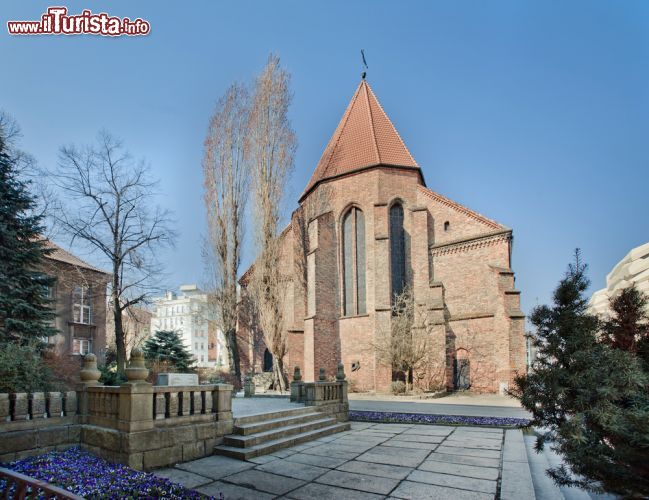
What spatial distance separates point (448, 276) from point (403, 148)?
8291 millimetres

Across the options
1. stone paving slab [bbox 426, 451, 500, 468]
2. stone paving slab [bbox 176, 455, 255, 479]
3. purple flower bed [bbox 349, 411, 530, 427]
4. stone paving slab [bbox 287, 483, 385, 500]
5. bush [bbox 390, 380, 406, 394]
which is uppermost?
stone paving slab [bbox 287, 483, 385, 500]

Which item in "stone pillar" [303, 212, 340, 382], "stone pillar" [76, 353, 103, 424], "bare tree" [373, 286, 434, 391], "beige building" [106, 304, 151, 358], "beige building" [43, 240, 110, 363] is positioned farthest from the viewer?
"beige building" [43, 240, 110, 363]

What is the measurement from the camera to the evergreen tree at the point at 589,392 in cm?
362

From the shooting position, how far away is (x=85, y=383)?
23.6 feet

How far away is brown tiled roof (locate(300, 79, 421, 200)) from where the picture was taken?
23.6 m

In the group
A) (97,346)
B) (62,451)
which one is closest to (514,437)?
(62,451)

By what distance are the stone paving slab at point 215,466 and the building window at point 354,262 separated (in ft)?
53.3

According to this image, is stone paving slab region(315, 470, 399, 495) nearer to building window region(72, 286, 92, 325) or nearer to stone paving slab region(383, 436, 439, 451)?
stone paving slab region(383, 436, 439, 451)

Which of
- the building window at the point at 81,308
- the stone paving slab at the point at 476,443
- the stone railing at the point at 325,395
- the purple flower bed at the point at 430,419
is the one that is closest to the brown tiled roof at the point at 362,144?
the purple flower bed at the point at 430,419

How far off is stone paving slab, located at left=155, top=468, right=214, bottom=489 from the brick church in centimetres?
1497

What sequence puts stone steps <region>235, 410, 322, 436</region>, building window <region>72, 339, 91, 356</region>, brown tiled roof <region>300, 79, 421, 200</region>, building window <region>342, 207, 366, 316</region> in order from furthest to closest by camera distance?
building window <region>72, 339, 91, 356</region>, brown tiled roof <region>300, 79, 421, 200</region>, building window <region>342, 207, 366, 316</region>, stone steps <region>235, 410, 322, 436</region>

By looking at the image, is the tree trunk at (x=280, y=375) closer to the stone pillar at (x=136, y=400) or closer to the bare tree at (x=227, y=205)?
the bare tree at (x=227, y=205)

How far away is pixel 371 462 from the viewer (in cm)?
674

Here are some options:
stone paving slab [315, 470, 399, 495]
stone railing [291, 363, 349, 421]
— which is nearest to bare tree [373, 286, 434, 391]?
stone railing [291, 363, 349, 421]
